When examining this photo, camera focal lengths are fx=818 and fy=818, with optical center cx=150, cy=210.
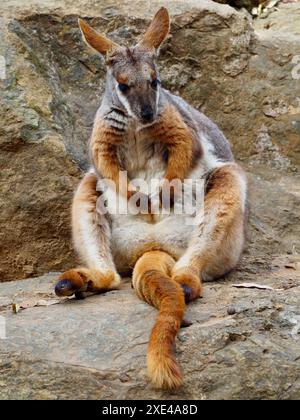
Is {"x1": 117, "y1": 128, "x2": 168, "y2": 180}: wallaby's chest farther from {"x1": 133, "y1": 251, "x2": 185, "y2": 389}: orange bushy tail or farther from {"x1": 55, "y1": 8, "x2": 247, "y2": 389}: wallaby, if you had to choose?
{"x1": 133, "y1": 251, "x2": 185, "y2": 389}: orange bushy tail

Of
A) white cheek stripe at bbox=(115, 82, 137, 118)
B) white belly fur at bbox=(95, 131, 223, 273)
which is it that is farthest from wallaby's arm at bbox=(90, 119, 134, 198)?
white cheek stripe at bbox=(115, 82, 137, 118)

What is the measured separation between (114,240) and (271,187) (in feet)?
8.27

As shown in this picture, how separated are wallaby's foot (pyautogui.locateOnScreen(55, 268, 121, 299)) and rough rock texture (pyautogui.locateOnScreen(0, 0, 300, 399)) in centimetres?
10

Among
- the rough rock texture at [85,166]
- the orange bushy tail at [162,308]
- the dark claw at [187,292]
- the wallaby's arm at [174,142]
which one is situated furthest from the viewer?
the wallaby's arm at [174,142]

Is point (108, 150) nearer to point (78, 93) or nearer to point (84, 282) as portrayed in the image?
point (84, 282)

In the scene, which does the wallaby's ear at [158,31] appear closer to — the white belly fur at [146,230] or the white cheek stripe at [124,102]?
the white cheek stripe at [124,102]

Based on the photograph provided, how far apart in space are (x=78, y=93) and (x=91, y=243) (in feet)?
8.90

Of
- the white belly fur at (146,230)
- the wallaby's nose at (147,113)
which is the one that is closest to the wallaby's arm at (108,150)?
the white belly fur at (146,230)

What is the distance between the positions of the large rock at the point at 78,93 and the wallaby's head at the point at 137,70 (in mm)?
1298

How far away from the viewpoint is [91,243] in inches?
237

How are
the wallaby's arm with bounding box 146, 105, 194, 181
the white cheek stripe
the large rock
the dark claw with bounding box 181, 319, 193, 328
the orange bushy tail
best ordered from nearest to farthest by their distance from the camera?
the orange bushy tail
the dark claw with bounding box 181, 319, 193, 328
the white cheek stripe
the wallaby's arm with bounding box 146, 105, 194, 181
the large rock

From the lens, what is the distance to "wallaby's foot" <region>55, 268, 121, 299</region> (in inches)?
212

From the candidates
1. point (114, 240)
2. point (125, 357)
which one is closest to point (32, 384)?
point (125, 357)

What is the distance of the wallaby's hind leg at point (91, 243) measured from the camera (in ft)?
18.6
